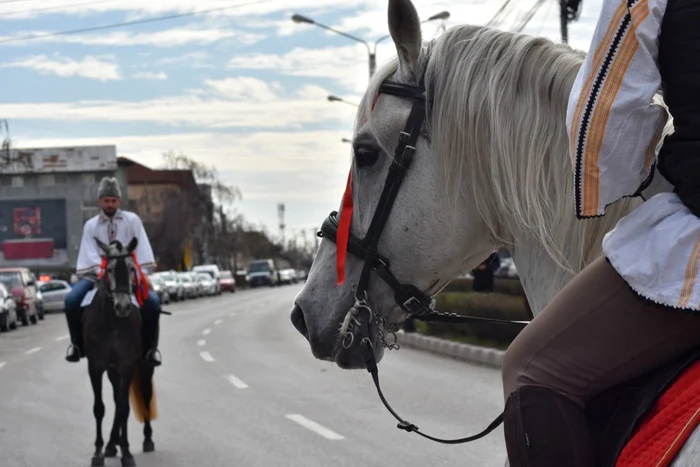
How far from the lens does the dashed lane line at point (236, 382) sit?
1288 cm

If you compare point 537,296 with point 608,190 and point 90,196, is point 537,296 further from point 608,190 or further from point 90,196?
point 90,196

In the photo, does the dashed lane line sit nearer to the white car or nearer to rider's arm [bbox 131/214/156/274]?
rider's arm [bbox 131/214/156/274]

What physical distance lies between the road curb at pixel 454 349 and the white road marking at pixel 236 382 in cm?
343

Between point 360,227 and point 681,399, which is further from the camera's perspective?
point 360,227

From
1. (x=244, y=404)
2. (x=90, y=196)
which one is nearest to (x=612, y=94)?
(x=244, y=404)

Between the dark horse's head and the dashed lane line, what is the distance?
4.70 m

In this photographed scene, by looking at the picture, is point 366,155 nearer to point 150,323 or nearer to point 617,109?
point 617,109

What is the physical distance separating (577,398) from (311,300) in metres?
0.73

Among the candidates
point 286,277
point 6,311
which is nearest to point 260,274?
point 286,277

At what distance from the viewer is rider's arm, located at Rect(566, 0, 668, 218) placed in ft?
5.75

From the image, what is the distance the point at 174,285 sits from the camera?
51.8m

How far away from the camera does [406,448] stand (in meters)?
7.98

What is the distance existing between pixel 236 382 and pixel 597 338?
11893 millimetres

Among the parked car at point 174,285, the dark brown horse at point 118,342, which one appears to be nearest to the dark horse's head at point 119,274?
the dark brown horse at point 118,342
